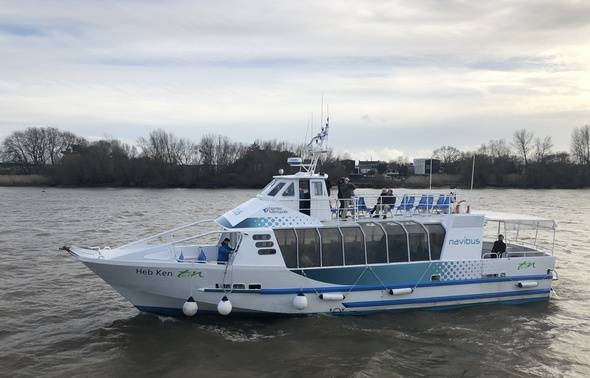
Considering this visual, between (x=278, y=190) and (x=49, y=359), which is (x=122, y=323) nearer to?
(x=49, y=359)

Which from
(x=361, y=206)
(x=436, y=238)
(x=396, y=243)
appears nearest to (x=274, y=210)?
(x=361, y=206)

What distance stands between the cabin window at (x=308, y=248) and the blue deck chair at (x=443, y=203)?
4199 millimetres

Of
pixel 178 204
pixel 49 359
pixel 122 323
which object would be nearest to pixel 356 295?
pixel 122 323

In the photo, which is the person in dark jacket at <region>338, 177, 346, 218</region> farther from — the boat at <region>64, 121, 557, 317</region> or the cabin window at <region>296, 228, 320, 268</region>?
the cabin window at <region>296, 228, 320, 268</region>

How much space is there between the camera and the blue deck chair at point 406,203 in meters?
14.5

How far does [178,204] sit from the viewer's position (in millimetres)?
50844

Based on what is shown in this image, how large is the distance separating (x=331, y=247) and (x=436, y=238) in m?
3.17

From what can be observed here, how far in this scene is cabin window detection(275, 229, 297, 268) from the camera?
12.4m

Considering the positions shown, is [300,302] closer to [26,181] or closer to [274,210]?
[274,210]

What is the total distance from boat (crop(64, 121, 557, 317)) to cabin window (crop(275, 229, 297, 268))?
0.09 feet

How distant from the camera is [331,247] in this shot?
1282cm

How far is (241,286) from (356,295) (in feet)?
10.2

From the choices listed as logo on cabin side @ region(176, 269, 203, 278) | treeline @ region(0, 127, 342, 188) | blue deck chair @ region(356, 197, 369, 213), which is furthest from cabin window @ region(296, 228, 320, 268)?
treeline @ region(0, 127, 342, 188)

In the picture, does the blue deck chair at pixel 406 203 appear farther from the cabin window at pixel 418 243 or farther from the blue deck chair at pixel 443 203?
the cabin window at pixel 418 243
